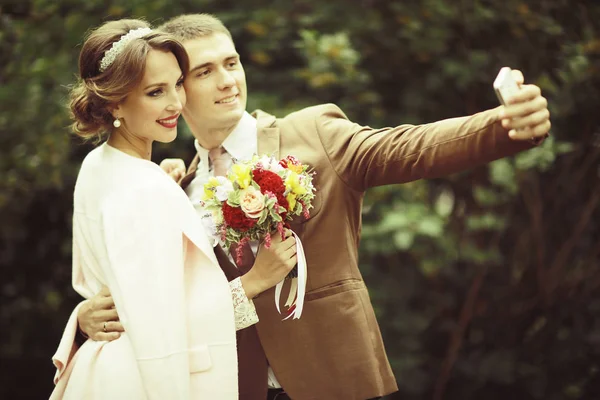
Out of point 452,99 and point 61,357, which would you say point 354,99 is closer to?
point 452,99

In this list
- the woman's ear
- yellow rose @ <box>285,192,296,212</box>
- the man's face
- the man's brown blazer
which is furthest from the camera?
the man's face

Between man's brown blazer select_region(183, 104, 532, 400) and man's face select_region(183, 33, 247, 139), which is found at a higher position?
man's face select_region(183, 33, 247, 139)

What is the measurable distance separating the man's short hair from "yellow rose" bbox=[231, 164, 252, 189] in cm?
69

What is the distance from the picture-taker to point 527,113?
2123 mm

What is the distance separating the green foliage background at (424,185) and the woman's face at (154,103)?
1.71 m

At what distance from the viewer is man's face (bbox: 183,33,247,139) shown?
2.94m

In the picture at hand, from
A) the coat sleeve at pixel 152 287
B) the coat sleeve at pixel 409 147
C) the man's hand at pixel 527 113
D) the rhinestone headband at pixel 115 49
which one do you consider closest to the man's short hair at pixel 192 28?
the rhinestone headband at pixel 115 49

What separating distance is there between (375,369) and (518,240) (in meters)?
2.90

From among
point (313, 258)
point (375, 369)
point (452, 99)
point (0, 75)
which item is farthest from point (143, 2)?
point (375, 369)

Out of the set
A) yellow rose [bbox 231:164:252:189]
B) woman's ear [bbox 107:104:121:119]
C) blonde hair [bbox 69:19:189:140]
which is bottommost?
yellow rose [bbox 231:164:252:189]

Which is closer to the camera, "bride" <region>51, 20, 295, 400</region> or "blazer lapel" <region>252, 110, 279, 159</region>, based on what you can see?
"bride" <region>51, 20, 295, 400</region>

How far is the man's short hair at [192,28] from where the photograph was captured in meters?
2.97

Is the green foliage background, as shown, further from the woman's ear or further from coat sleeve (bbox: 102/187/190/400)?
coat sleeve (bbox: 102/187/190/400)

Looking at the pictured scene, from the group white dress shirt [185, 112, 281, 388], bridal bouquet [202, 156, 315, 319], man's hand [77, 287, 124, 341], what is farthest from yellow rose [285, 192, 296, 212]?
man's hand [77, 287, 124, 341]
